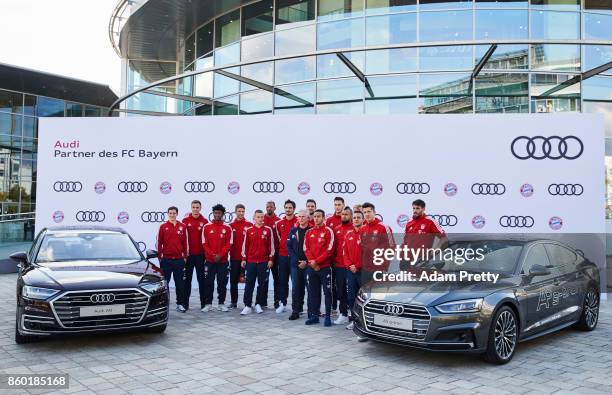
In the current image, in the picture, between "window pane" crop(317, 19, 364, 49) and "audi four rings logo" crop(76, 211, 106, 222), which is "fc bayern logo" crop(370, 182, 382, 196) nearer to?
"audi four rings logo" crop(76, 211, 106, 222)

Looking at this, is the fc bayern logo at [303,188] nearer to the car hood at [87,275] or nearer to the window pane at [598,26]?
the car hood at [87,275]

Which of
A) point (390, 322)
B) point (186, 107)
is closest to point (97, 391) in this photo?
point (390, 322)

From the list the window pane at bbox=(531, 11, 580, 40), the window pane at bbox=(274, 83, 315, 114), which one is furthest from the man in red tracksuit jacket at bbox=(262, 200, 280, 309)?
the window pane at bbox=(531, 11, 580, 40)

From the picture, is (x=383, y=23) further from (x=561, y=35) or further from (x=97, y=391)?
(x=97, y=391)

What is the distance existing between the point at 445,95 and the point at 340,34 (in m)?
3.86

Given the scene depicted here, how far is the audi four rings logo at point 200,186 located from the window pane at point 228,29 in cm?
875

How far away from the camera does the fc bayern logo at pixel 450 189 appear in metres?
10.5

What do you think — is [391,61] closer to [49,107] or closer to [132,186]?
[132,186]

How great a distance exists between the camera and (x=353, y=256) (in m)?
7.61

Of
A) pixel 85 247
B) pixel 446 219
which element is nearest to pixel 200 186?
pixel 85 247

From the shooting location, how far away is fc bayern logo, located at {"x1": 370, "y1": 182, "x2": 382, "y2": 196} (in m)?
10.6

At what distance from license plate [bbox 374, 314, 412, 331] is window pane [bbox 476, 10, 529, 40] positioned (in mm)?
11669

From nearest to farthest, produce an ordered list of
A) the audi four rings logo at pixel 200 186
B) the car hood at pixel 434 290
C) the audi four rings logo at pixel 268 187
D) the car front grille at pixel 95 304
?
the car hood at pixel 434 290 < the car front grille at pixel 95 304 < the audi four rings logo at pixel 268 187 < the audi four rings logo at pixel 200 186

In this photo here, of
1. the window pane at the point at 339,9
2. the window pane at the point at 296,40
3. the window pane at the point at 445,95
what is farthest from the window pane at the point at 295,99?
the window pane at the point at 445,95
